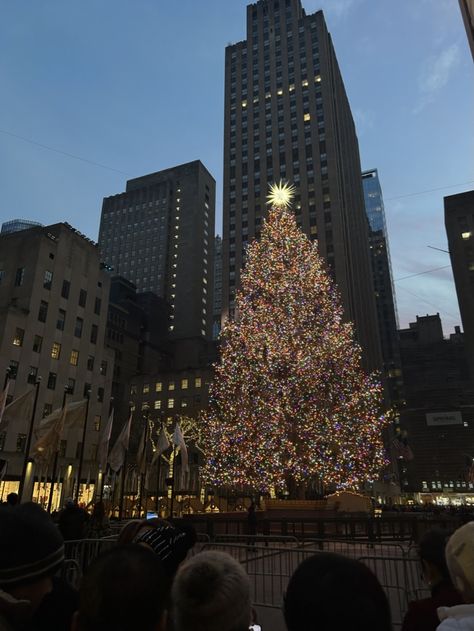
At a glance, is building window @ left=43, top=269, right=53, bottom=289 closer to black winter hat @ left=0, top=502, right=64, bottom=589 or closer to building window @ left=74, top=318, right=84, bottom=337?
building window @ left=74, top=318, right=84, bottom=337

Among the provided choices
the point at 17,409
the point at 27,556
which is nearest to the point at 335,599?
the point at 27,556

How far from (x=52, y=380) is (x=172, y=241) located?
11482cm

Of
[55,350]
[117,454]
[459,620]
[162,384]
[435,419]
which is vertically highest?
[162,384]

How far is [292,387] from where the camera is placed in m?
31.2

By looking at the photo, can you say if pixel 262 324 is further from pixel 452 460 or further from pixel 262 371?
pixel 452 460

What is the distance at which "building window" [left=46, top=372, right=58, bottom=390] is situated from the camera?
47338mm

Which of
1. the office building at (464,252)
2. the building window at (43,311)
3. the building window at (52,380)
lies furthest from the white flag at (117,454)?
the office building at (464,252)

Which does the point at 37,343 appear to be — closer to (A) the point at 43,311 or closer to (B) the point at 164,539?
(A) the point at 43,311

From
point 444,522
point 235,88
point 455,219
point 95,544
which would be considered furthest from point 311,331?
point 455,219

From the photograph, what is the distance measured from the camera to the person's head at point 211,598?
224cm

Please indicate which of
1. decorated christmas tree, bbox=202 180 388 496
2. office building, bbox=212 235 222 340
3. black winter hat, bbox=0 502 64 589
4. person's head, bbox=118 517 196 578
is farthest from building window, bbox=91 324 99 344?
office building, bbox=212 235 222 340

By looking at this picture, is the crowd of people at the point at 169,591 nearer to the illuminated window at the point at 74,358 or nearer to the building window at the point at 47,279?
the building window at the point at 47,279

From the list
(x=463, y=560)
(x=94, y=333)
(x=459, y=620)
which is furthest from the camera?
(x=94, y=333)

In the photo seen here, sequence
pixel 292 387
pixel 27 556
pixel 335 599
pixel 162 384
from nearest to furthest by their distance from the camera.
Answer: pixel 335 599
pixel 27 556
pixel 292 387
pixel 162 384
